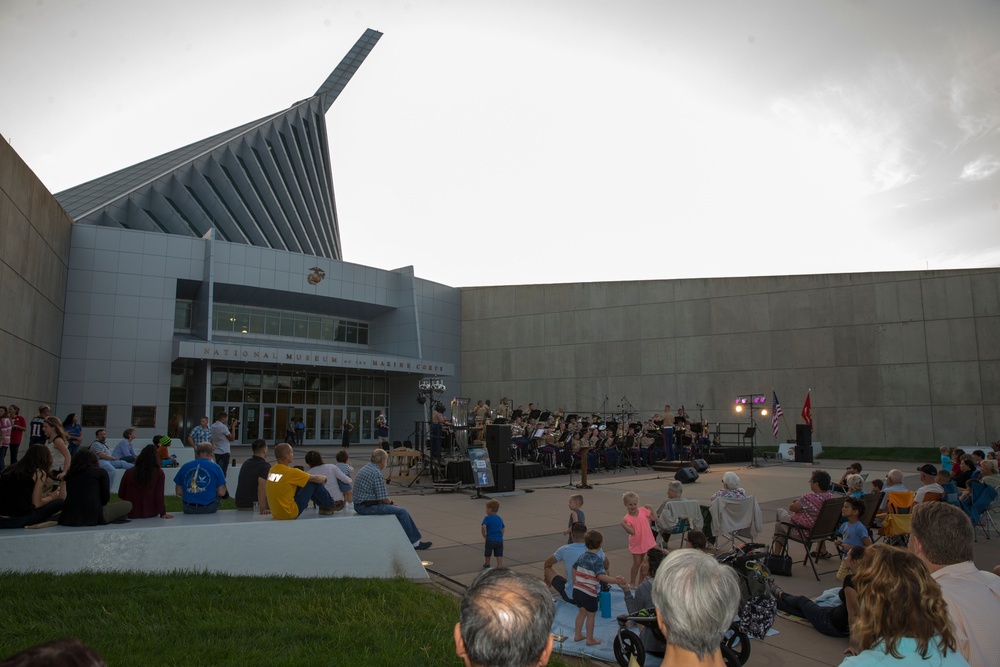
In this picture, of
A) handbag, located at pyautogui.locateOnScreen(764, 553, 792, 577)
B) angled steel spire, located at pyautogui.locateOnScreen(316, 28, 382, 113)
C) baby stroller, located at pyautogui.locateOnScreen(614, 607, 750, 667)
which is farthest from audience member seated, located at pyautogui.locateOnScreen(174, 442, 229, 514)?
angled steel spire, located at pyautogui.locateOnScreen(316, 28, 382, 113)

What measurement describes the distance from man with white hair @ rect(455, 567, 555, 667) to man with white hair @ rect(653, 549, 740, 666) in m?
0.59

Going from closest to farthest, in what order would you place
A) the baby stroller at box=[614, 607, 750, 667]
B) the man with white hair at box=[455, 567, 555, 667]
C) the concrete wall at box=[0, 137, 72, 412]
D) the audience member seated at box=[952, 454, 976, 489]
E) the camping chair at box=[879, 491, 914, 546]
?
the man with white hair at box=[455, 567, 555, 667] < the baby stroller at box=[614, 607, 750, 667] < the camping chair at box=[879, 491, 914, 546] < the audience member seated at box=[952, 454, 976, 489] < the concrete wall at box=[0, 137, 72, 412]

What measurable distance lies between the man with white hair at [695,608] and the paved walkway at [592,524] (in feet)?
12.5

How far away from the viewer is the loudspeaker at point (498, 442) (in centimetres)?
1577

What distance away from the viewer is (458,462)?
17.6m

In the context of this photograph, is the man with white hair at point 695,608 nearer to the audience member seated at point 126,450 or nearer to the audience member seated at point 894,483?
the audience member seated at point 894,483

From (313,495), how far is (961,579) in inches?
299

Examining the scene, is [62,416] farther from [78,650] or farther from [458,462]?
[78,650]

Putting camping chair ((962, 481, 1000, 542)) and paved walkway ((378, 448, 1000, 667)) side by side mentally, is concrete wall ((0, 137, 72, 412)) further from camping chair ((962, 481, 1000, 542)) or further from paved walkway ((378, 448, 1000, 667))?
camping chair ((962, 481, 1000, 542))

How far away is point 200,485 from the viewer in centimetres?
896

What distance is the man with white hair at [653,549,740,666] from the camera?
243cm

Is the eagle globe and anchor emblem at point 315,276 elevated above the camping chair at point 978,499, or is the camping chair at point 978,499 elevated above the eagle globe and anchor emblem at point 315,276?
the eagle globe and anchor emblem at point 315,276

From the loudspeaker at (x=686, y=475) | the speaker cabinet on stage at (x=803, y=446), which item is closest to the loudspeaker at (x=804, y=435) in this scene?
the speaker cabinet on stage at (x=803, y=446)

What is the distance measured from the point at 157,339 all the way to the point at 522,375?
67.2 ft
